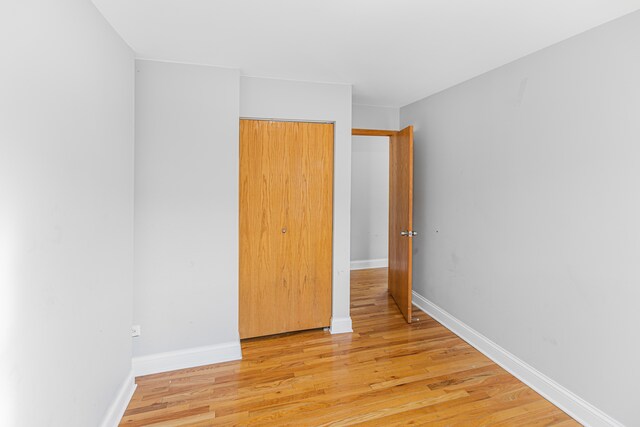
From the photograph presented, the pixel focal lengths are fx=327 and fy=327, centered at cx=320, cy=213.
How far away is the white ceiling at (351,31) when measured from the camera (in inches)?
66.4

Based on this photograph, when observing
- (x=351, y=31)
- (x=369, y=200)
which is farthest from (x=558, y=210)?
(x=369, y=200)

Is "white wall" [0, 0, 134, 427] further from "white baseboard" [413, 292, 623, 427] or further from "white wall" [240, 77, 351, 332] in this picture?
"white baseboard" [413, 292, 623, 427]

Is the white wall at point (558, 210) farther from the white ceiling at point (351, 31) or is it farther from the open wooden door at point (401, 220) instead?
the open wooden door at point (401, 220)

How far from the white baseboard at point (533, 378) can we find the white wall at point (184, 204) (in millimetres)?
2103

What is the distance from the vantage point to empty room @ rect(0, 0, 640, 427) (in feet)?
4.55

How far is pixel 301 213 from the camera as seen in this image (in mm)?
3000

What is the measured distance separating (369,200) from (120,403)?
4.41 m

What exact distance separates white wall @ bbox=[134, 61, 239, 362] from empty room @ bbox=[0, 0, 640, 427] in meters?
0.02

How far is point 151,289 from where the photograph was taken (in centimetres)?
246

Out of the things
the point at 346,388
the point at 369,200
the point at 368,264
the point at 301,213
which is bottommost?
the point at 346,388

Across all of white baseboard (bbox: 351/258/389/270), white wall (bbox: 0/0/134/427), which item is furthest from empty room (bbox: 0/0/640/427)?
white baseboard (bbox: 351/258/389/270)

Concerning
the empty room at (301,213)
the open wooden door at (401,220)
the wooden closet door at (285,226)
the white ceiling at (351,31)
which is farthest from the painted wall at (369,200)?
the white ceiling at (351,31)

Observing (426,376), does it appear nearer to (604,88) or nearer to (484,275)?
(484,275)

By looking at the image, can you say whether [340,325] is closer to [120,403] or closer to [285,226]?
[285,226]
